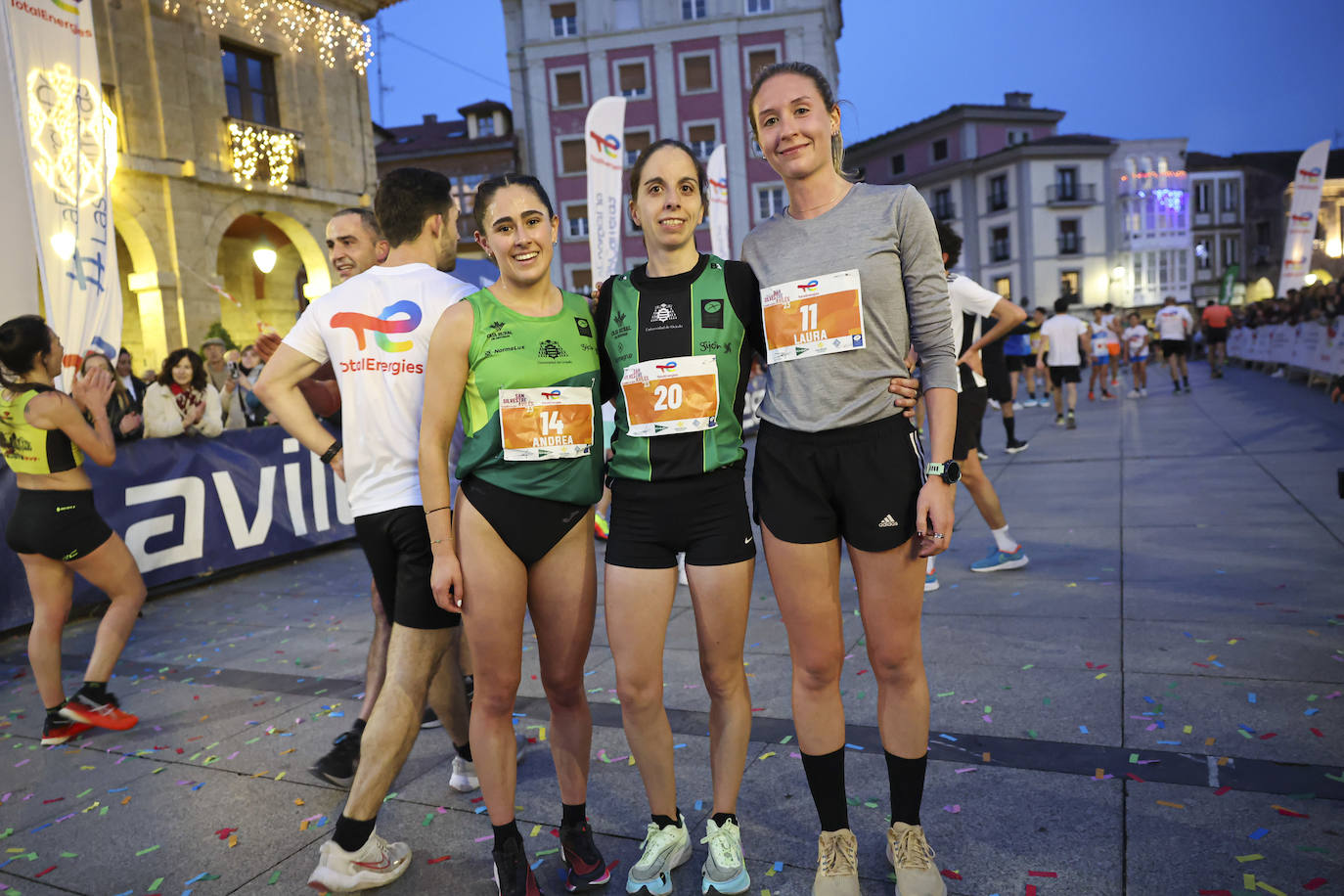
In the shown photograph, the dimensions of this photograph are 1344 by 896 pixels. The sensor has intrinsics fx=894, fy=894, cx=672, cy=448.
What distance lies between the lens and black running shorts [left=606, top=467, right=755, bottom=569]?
2.40 metres

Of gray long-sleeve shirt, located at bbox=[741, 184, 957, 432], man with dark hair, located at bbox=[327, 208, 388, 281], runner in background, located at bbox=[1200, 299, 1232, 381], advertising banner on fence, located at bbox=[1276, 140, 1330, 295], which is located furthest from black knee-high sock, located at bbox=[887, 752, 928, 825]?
advertising banner on fence, located at bbox=[1276, 140, 1330, 295]

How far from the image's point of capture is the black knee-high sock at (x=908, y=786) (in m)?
2.44

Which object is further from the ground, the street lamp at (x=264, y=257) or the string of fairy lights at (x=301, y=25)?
A: the string of fairy lights at (x=301, y=25)

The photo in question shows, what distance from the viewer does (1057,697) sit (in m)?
3.53

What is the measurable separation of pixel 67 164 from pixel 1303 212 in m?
26.5

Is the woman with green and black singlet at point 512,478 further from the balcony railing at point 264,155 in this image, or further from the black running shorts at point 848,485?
the balcony railing at point 264,155

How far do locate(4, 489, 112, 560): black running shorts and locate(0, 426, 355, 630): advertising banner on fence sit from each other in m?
2.23

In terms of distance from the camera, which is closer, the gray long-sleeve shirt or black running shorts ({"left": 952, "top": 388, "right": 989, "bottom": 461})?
the gray long-sleeve shirt

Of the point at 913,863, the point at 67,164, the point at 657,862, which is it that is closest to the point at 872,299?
the point at 913,863

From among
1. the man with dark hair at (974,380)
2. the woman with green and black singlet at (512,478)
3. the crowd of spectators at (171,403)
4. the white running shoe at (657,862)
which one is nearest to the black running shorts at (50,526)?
the crowd of spectators at (171,403)

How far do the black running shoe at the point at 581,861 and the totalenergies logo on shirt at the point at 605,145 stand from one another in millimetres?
10107

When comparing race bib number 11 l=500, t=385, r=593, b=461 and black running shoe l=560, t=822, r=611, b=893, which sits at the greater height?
race bib number 11 l=500, t=385, r=593, b=461

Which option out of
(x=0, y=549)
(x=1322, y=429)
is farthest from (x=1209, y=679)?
(x=1322, y=429)

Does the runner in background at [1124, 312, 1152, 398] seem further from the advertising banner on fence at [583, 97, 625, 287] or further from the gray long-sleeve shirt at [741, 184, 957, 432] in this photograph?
the gray long-sleeve shirt at [741, 184, 957, 432]
